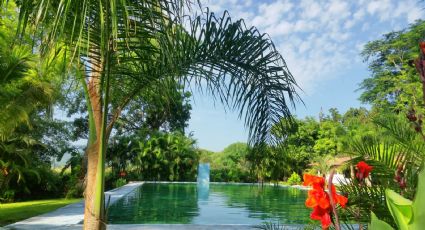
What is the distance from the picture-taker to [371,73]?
33.5 m

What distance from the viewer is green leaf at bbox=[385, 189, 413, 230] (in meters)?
0.71

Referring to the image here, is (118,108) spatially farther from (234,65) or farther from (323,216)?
(323,216)

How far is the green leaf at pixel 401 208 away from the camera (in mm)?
712

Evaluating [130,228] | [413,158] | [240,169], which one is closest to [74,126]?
[240,169]

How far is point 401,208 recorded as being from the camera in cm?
72

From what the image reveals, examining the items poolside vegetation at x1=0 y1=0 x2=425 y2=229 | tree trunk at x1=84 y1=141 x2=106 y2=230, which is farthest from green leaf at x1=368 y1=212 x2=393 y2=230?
tree trunk at x1=84 y1=141 x2=106 y2=230

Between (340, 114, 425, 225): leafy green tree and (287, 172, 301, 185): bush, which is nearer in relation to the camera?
(340, 114, 425, 225): leafy green tree

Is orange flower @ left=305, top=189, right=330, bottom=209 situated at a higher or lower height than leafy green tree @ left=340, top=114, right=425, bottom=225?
lower

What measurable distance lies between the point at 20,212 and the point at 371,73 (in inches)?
1126

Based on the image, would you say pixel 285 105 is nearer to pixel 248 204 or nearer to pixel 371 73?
pixel 248 204

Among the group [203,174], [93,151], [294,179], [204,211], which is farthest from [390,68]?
[93,151]

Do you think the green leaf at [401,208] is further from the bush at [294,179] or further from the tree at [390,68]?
the tree at [390,68]

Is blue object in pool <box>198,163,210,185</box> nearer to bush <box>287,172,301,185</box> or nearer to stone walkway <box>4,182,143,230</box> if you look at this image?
bush <box>287,172,301,185</box>

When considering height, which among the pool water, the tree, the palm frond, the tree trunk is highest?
the tree
